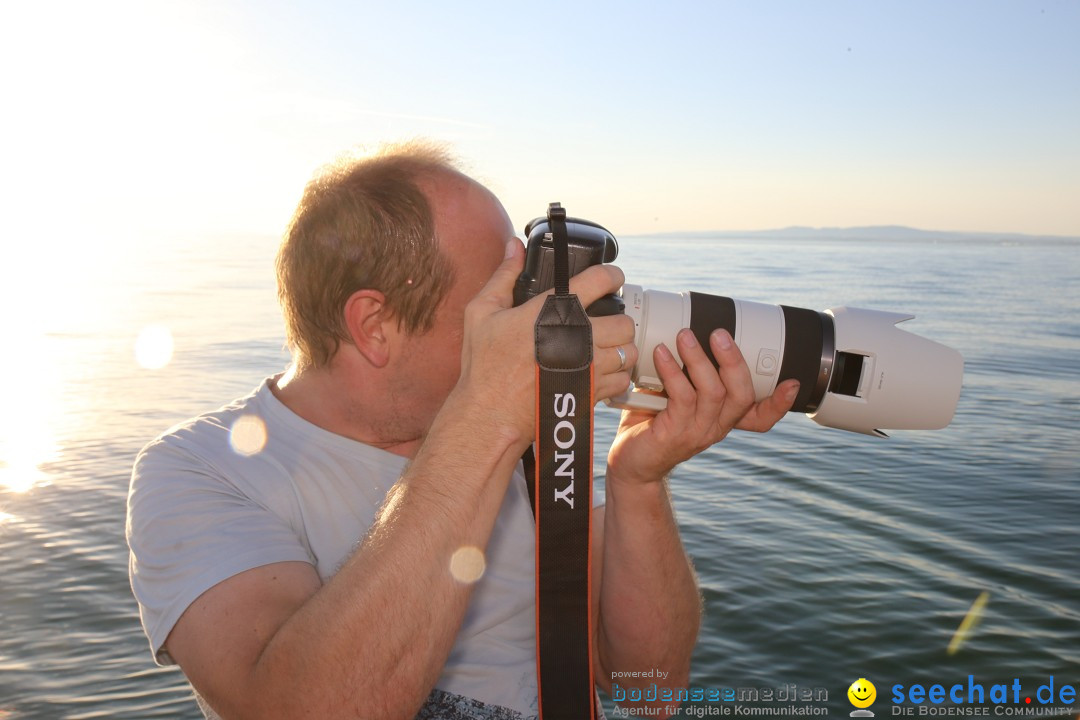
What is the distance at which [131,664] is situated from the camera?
16.1 ft

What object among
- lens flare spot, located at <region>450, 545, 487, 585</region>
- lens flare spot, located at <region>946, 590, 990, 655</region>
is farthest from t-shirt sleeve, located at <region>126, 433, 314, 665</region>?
lens flare spot, located at <region>946, 590, 990, 655</region>

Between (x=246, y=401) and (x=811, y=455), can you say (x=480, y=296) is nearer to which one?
(x=246, y=401)

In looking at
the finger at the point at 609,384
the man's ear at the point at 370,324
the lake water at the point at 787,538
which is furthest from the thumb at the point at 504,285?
the lake water at the point at 787,538

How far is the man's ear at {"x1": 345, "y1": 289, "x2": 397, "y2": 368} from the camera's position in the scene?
6.34 ft

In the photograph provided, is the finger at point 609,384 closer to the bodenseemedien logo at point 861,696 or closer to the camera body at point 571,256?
the camera body at point 571,256

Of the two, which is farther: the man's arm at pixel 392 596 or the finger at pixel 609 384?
the finger at pixel 609 384

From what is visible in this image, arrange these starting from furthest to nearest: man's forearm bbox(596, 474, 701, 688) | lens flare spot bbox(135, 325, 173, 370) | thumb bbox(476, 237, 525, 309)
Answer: lens flare spot bbox(135, 325, 173, 370)
man's forearm bbox(596, 474, 701, 688)
thumb bbox(476, 237, 525, 309)

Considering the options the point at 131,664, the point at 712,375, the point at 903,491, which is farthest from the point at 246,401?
the point at 903,491

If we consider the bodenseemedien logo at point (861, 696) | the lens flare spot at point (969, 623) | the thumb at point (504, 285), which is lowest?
the bodenseemedien logo at point (861, 696)

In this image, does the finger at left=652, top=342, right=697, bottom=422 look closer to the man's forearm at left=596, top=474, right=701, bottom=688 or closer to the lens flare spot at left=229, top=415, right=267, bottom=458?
the man's forearm at left=596, top=474, right=701, bottom=688

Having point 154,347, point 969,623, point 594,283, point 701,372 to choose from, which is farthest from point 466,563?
point 154,347

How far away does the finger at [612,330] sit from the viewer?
163 centimetres

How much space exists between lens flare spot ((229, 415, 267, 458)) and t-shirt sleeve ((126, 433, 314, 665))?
0.11 metres

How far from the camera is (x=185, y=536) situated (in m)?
1.52
